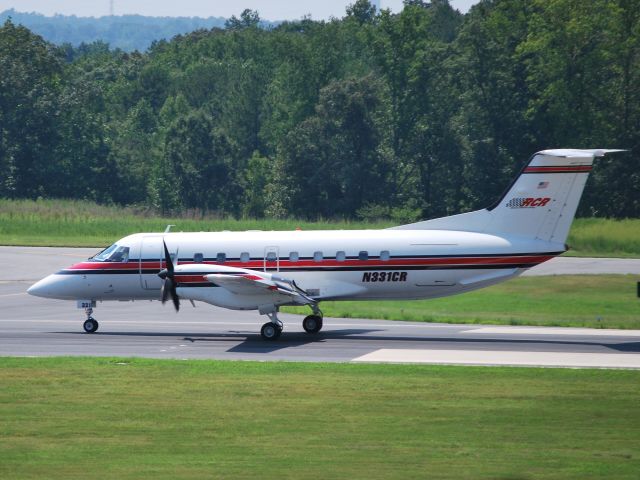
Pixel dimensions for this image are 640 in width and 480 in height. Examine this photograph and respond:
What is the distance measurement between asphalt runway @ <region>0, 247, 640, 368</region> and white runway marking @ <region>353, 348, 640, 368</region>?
0.03 m

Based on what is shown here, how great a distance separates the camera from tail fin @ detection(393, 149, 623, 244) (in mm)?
31047

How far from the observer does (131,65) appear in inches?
5581

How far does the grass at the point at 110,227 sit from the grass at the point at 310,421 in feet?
118

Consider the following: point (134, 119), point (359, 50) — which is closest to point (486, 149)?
point (359, 50)

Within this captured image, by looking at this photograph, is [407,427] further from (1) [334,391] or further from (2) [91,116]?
(2) [91,116]

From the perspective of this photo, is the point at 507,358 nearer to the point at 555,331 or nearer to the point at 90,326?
the point at 555,331

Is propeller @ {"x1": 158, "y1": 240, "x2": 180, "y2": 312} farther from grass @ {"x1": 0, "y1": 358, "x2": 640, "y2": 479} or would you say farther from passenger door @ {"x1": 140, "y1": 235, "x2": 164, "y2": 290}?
grass @ {"x1": 0, "y1": 358, "x2": 640, "y2": 479}

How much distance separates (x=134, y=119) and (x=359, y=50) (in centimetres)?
2667

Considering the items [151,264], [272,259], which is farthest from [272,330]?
[151,264]

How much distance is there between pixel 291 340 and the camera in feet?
106

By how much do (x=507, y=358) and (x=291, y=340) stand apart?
708cm

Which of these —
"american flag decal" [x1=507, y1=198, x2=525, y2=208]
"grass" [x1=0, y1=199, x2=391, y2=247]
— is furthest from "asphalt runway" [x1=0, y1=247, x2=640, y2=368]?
"grass" [x1=0, y1=199, x2=391, y2=247]

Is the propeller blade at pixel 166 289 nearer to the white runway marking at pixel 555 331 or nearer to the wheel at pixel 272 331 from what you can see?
the wheel at pixel 272 331

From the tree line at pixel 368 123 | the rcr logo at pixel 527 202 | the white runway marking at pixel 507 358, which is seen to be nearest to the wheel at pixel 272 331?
the white runway marking at pixel 507 358
